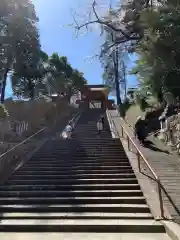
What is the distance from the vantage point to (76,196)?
34.1 feet

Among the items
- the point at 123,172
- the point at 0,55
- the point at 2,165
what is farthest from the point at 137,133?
the point at 0,55

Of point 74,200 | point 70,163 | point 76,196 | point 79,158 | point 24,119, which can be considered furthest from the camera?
point 24,119

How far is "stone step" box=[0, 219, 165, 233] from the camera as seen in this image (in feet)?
26.7

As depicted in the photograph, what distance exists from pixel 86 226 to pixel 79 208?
112 cm

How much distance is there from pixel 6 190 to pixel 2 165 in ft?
6.13

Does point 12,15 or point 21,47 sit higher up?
point 12,15

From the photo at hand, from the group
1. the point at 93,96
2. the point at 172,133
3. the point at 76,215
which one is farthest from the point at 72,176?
the point at 93,96

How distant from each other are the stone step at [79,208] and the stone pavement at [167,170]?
74 centimetres

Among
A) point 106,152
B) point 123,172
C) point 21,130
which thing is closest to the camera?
point 123,172

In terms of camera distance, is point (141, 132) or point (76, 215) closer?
point (76, 215)

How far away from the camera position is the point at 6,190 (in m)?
11.1

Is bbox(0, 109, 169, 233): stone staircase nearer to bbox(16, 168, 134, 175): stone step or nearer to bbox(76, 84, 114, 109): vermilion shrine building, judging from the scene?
bbox(16, 168, 134, 175): stone step

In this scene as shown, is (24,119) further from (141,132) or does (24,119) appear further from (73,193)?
(73,193)

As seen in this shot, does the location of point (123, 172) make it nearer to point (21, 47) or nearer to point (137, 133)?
point (137, 133)
